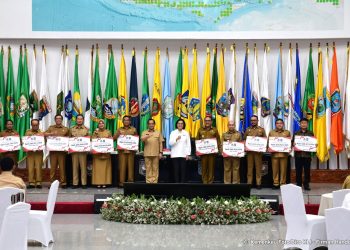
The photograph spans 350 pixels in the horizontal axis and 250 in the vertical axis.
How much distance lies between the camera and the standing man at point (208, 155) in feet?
51.1

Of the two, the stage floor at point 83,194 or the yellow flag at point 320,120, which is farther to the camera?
the yellow flag at point 320,120

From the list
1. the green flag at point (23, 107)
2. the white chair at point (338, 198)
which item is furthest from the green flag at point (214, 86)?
the white chair at point (338, 198)

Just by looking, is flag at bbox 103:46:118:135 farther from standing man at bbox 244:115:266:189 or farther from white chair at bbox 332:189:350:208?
white chair at bbox 332:189:350:208

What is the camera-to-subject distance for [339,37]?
16.9 m

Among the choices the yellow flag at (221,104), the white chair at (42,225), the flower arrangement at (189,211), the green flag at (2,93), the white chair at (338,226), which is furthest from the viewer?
the yellow flag at (221,104)

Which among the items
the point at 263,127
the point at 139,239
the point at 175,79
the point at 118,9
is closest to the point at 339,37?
the point at 263,127

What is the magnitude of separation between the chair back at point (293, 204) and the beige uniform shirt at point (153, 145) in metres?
6.04

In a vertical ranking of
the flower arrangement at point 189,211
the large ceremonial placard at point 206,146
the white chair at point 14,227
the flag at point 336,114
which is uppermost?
the flag at point 336,114

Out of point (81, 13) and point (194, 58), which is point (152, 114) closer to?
point (194, 58)

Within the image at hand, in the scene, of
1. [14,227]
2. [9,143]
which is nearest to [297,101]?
[9,143]

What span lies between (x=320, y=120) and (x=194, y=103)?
291 cm

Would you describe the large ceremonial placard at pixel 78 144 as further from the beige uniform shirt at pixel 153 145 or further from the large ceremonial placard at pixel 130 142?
the beige uniform shirt at pixel 153 145

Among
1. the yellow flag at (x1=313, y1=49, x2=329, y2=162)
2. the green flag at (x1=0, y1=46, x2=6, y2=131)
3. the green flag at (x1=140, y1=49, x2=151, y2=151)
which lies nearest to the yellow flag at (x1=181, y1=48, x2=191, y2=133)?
the green flag at (x1=140, y1=49, x2=151, y2=151)

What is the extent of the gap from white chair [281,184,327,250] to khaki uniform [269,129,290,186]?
5695mm
